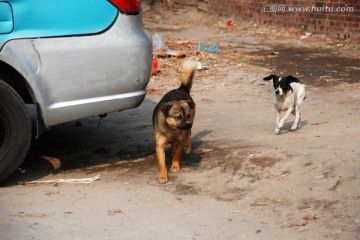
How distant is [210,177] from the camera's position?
22.8 feet

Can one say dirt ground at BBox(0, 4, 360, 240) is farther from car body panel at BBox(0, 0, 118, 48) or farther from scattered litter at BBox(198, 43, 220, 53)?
scattered litter at BBox(198, 43, 220, 53)

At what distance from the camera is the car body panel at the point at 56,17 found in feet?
21.3

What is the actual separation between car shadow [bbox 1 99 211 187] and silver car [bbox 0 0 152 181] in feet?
2.22

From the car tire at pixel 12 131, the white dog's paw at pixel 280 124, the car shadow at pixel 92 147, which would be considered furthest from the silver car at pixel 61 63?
the white dog's paw at pixel 280 124

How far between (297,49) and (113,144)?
800 centimetres

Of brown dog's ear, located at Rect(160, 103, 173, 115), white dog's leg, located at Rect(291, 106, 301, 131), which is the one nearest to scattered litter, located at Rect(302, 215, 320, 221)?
brown dog's ear, located at Rect(160, 103, 173, 115)

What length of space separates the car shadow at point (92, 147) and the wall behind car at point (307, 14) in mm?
7354

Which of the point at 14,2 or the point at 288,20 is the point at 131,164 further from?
the point at 288,20

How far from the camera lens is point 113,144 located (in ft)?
27.6

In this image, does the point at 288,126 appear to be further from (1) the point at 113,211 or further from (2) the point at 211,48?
(2) the point at 211,48

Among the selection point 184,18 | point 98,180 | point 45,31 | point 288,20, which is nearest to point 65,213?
point 98,180

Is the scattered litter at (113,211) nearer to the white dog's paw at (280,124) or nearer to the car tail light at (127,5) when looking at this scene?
the car tail light at (127,5)

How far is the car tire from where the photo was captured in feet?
21.8

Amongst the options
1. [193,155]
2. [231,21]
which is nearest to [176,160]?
[193,155]
